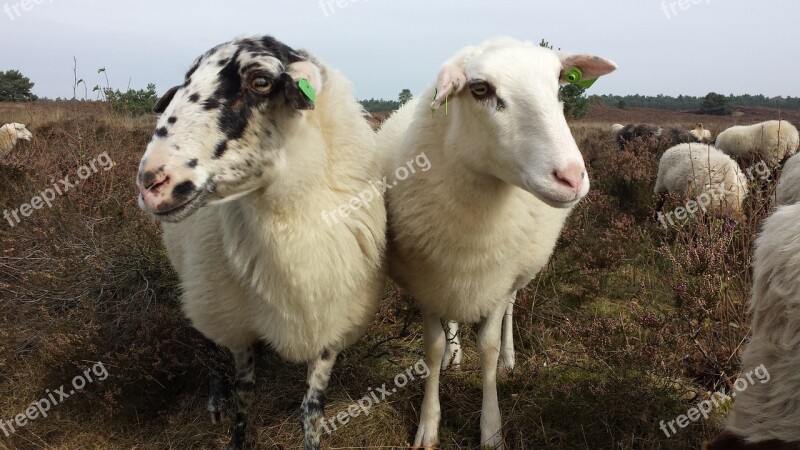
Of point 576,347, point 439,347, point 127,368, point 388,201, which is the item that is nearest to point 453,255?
point 388,201

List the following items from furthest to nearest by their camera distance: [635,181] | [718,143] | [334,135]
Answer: [718,143] < [635,181] < [334,135]

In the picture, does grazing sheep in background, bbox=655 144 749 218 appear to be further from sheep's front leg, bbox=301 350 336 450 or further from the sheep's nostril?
the sheep's nostril

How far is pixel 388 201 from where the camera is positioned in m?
2.71

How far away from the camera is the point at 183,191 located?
70.4 inches

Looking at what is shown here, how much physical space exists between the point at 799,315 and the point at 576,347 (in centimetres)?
183

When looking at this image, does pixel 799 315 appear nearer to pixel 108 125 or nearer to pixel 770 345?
pixel 770 345

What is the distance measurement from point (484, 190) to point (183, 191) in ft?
4.21

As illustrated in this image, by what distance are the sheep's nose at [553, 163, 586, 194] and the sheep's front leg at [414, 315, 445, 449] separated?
1269 millimetres

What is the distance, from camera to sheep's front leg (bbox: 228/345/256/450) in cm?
273
